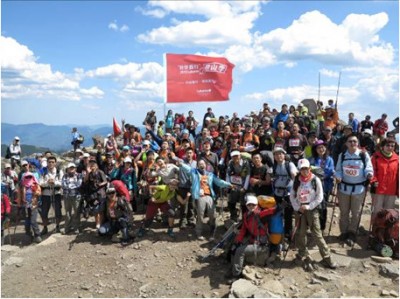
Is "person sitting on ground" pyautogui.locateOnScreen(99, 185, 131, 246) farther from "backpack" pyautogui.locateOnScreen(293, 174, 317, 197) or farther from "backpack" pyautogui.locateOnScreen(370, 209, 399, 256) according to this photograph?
"backpack" pyautogui.locateOnScreen(370, 209, 399, 256)

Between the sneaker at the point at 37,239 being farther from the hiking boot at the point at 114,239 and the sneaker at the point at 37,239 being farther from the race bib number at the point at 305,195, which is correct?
the race bib number at the point at 305,195

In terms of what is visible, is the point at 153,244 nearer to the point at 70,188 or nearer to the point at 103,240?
the point at 103,240

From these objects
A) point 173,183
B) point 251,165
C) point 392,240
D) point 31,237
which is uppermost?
point 251,165

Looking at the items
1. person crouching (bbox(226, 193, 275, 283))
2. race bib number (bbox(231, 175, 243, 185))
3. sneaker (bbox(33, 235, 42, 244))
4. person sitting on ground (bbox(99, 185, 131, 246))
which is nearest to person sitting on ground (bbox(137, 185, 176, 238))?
person sitting on ground (bbox(99, 185, 131, 246))

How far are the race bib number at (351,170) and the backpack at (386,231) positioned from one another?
117cm

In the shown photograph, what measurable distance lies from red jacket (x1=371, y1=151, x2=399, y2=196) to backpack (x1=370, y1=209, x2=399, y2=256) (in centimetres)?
57

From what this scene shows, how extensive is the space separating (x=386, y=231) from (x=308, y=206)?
8.13 ft

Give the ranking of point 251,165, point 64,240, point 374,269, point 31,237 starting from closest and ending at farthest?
point 374,269 < point 251,165 < point 64,240 < point 31,237

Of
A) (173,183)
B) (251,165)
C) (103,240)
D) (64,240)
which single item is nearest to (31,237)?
(64,240)

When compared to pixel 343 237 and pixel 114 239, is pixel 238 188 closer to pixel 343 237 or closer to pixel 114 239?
pixel 343 237

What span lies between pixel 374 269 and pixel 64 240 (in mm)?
9633

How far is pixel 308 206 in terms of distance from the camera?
848 cm

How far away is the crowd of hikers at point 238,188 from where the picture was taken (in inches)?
356

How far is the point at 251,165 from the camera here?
409 inches
